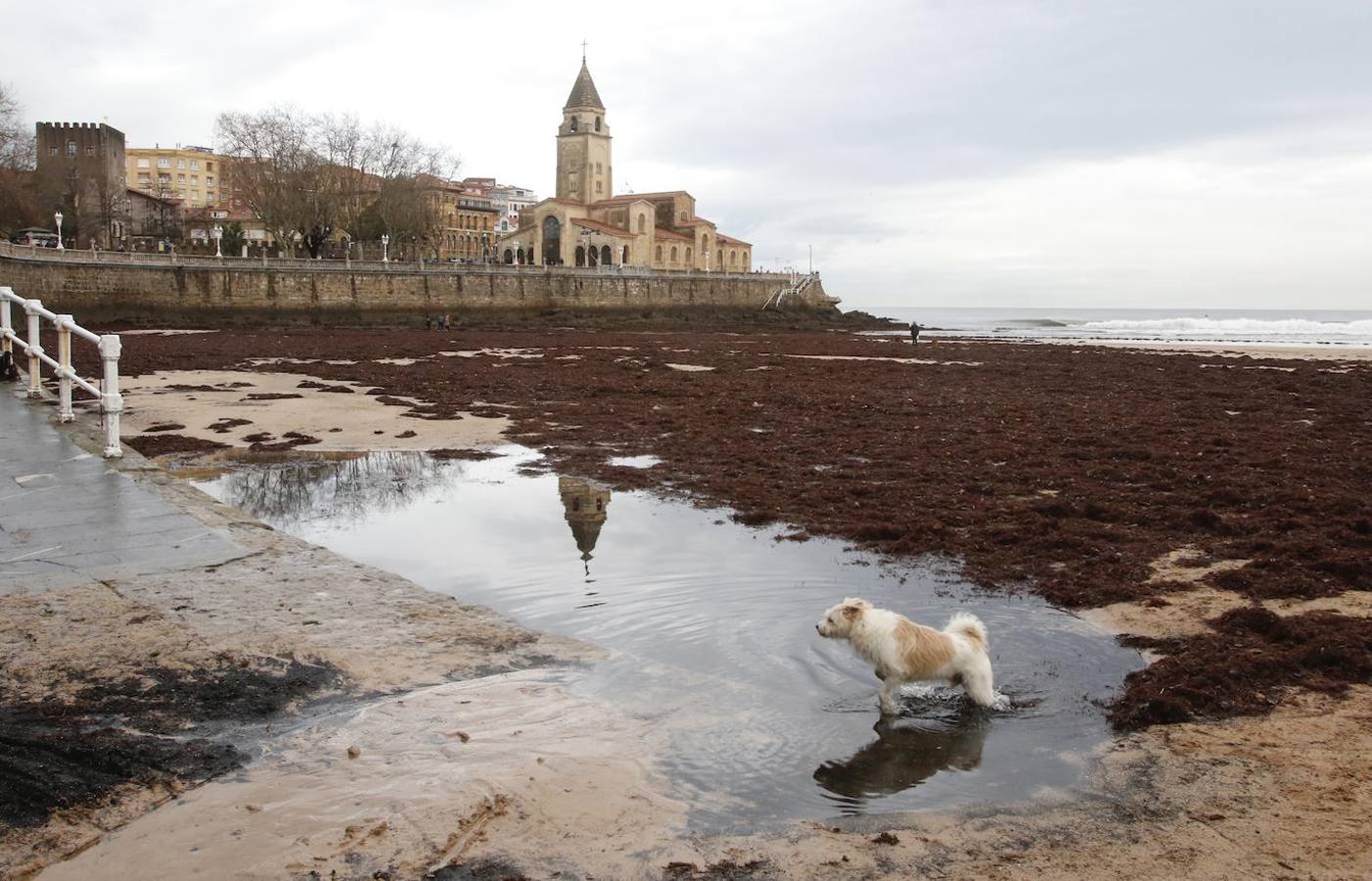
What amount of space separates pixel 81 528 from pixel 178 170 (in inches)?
6400

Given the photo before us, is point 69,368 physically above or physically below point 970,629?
above

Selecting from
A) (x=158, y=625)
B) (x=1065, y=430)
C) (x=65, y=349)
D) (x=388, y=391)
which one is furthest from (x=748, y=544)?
(x=388, y=391)

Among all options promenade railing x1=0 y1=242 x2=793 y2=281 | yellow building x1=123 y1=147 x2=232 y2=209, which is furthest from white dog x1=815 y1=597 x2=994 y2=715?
yellow building x1=123 y1=147 x2=232 y2=209

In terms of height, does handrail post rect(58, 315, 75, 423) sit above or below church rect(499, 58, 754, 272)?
below

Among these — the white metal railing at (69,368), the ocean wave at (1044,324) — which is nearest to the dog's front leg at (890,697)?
the white metal railing at (69,368)

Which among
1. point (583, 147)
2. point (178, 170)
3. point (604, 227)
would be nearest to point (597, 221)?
point (604, 227)

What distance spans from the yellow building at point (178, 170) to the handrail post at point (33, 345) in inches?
5792

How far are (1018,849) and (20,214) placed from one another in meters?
79.6

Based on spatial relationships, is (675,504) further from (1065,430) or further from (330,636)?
(1065,430)

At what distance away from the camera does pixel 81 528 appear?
717 centimetres

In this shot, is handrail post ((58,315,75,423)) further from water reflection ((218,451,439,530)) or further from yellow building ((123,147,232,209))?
yellow building ((123,147,232,209))

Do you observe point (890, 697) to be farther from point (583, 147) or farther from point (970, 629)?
point (583, 147)

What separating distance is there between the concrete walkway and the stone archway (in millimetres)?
88351

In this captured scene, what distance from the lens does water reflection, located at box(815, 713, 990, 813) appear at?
4.62 m
